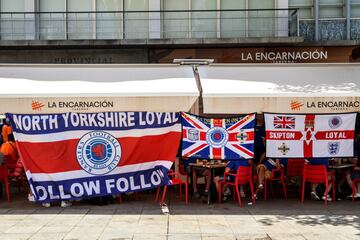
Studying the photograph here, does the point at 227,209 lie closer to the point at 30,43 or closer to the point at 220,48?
the point at 220,48

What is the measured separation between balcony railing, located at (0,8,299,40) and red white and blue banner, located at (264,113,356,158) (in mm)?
6599

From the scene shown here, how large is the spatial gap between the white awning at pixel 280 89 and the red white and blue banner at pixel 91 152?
4.93 ft

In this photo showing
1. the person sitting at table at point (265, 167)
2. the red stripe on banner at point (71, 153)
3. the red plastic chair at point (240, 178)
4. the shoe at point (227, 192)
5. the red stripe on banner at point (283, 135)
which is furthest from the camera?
the shoe at point (227, 192)

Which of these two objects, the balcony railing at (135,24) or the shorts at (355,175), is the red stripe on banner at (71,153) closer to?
the shorts at (355,175)

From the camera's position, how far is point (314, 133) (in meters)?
10.3

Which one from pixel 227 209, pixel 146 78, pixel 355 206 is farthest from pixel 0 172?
pixel 355 206

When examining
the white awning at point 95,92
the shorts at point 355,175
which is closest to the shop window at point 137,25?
the white awning at point 95,92

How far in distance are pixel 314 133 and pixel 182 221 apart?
3683 millimetres

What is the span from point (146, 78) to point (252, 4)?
22.6ft

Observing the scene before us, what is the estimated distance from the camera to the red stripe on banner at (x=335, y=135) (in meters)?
10.3

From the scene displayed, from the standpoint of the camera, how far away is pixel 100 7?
660 inches

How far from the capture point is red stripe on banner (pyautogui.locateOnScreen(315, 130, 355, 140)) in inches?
405

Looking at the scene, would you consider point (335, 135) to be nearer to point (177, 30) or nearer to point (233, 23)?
point (233, 23)

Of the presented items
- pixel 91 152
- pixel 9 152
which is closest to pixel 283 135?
pixel 91 152
